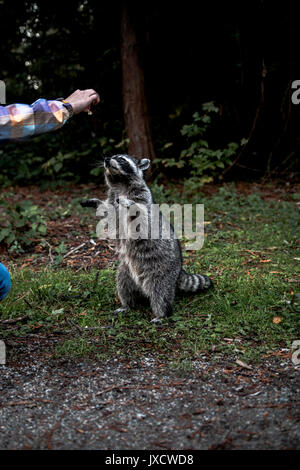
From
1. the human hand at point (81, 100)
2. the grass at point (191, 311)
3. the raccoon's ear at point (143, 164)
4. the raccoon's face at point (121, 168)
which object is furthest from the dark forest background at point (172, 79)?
the human hand at point (81, 100)

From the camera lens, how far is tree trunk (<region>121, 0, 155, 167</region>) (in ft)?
29.2

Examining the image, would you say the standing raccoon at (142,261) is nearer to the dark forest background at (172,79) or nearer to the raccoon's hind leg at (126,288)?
the raccoon's hind leg at (126,288)

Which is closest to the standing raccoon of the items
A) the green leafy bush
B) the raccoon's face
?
the raccoon's face

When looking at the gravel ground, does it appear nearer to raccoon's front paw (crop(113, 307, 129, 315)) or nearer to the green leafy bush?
raccoon's front paw (crop(113, 307, 129, 315))

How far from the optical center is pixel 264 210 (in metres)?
8.04

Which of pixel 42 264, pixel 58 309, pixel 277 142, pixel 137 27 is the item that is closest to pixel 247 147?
pixel 277 142

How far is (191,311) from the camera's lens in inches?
178

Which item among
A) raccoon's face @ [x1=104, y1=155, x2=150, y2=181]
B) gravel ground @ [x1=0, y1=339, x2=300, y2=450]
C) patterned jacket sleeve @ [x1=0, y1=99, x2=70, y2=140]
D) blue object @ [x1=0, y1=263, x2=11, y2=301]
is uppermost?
patterned jacket sleeve @ [x1=0, y1=99, x2=70, y2=140]

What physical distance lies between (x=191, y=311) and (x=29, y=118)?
244 cm

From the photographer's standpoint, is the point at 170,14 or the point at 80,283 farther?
the point at 170,14

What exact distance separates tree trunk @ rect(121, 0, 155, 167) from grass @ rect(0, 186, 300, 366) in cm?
354

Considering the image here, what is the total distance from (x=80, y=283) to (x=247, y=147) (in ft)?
21.4

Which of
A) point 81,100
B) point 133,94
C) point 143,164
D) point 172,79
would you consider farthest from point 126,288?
point 172,79
